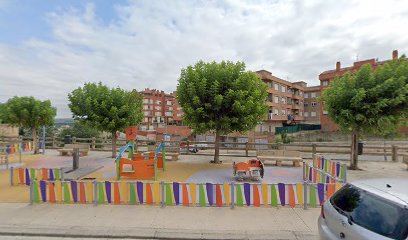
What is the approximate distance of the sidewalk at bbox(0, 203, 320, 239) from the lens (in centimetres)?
505

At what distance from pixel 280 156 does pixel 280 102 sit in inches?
1505

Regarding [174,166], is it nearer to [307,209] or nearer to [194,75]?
[194,75]

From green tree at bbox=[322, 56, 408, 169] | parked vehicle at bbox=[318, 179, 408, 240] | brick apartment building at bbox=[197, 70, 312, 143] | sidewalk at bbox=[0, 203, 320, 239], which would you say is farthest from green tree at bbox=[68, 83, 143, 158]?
brick apartment building at bbox=[197, 70, 312, 143]

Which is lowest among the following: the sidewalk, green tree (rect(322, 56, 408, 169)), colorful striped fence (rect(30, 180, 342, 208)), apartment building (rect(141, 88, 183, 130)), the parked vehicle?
the sidewalk

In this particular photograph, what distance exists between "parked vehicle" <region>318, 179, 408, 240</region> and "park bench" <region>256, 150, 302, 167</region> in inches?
331

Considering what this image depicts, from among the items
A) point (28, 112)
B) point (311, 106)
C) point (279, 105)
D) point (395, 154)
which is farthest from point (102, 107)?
point (311, 106)

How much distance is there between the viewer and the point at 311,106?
62062mm

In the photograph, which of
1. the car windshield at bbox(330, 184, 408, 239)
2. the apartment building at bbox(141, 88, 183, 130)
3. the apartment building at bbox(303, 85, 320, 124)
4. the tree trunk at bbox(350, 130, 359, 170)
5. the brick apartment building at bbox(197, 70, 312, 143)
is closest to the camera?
the car windshield at bbox(330, 184, 408, 239)

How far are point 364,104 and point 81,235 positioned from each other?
1143cm

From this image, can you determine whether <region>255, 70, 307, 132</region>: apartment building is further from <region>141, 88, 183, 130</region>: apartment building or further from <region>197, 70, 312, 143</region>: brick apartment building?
<region>141, 88, 183, 130</region>: apartment building

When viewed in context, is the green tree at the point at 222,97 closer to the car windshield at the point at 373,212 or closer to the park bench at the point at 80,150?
the car windshield at the point at 373,212

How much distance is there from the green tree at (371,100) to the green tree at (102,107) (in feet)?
36.5

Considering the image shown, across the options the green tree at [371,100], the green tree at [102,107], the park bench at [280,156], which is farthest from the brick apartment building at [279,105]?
the green tree at [371,100]

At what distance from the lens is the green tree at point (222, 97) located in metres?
11.3
